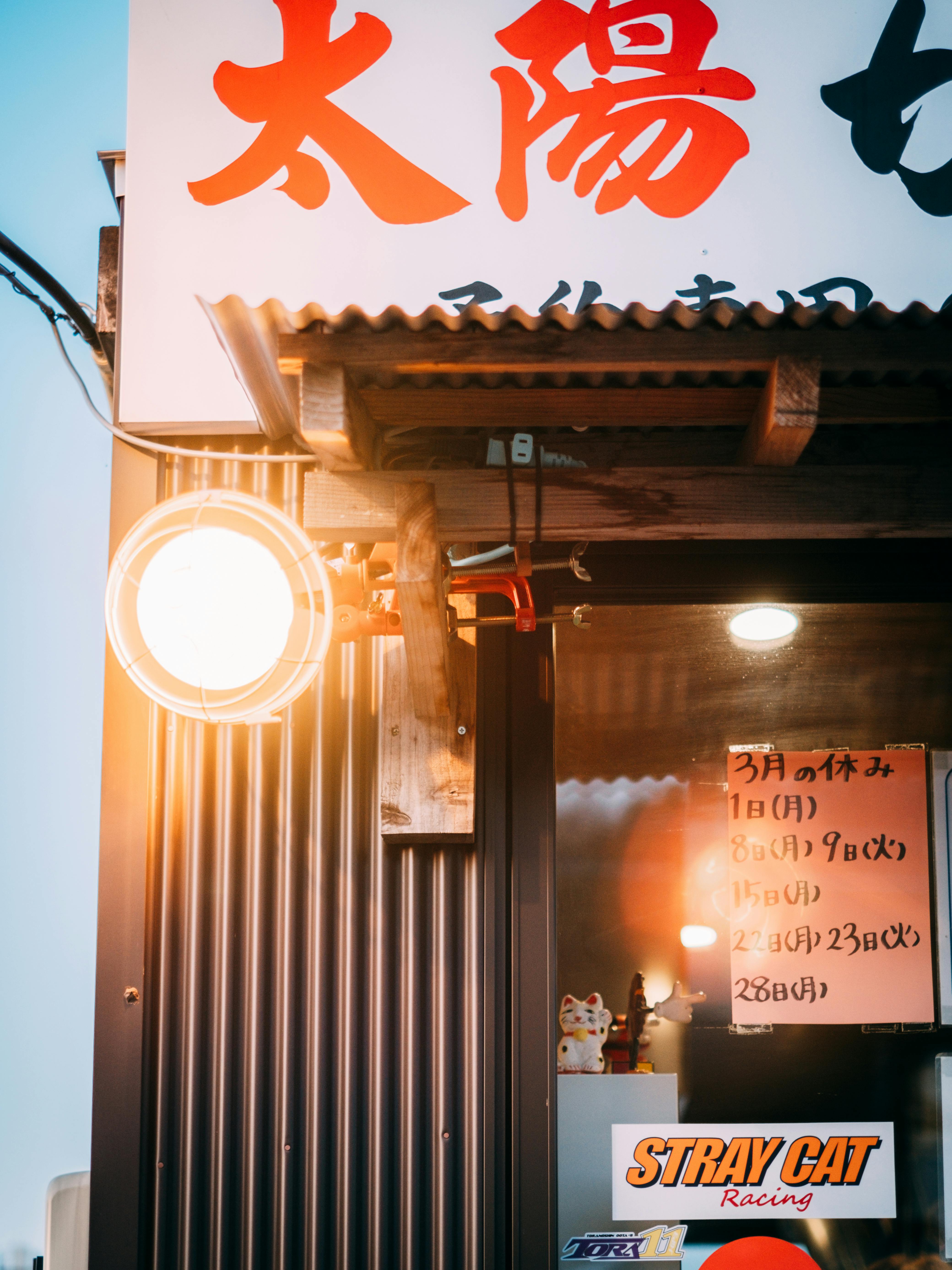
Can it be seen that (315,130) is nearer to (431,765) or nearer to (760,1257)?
(431,765)

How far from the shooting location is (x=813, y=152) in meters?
3.49

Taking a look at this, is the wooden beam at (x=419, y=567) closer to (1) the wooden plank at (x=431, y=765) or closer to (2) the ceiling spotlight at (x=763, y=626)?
(1) the wooden plank at (x=431, y=765)

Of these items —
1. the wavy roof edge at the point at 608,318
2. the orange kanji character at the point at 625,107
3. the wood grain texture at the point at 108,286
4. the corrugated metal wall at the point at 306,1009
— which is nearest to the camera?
the wavy roof edge at the point at 608,318

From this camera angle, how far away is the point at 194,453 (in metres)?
3.39

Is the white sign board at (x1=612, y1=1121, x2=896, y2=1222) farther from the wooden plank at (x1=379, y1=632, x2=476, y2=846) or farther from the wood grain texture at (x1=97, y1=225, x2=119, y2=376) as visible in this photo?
the wood grain texture at (x1=97, y1=225, x2=119, y2=376)

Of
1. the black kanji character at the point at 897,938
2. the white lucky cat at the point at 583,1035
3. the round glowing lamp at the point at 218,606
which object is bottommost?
the white lucky cat at the point at 583,1035

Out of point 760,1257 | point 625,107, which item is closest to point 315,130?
point 625,107

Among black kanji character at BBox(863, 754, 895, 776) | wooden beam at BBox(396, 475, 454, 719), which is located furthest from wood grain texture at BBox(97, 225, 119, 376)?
black kanji character at BBox(863, 754, 895, 776)

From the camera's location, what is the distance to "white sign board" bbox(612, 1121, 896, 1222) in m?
3.12

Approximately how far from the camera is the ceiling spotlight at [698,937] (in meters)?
3.22

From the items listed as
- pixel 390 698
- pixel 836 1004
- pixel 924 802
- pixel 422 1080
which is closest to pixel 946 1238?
pixel 836 1004

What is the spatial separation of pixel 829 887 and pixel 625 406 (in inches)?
82.9

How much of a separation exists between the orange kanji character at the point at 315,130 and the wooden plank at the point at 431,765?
194cm

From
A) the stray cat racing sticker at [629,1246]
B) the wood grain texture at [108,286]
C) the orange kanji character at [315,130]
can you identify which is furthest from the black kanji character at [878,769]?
the wood grain texture at [108,286]
